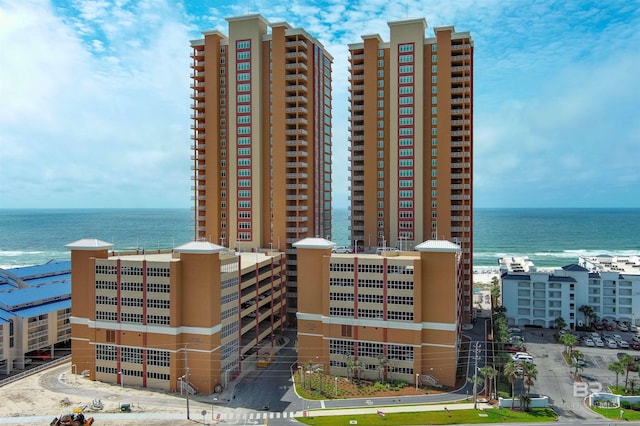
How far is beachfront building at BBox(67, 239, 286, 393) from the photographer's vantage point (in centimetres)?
6184

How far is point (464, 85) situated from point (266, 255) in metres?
47.5

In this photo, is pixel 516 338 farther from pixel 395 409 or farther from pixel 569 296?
pixel 395 409

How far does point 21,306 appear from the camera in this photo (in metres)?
74.3

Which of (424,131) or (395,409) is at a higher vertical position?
(424,131)

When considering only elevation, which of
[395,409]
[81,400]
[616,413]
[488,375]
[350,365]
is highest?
[488,375]

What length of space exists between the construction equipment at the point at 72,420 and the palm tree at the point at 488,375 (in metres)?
43.7

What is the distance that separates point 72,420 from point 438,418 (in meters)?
38.2

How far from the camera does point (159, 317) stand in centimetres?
6250

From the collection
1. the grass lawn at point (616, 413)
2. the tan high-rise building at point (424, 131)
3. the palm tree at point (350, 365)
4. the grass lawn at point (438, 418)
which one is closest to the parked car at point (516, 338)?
the tan high-rise building at point (424, 131)

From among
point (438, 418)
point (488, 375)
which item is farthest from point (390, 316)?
point (438, 418)

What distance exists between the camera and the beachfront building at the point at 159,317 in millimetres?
61844

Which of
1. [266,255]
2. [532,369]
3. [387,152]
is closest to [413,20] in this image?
[387,152]

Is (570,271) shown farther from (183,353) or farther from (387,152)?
(183,353)

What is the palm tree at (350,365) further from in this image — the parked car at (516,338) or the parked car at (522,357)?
the parked car at (516,338)
